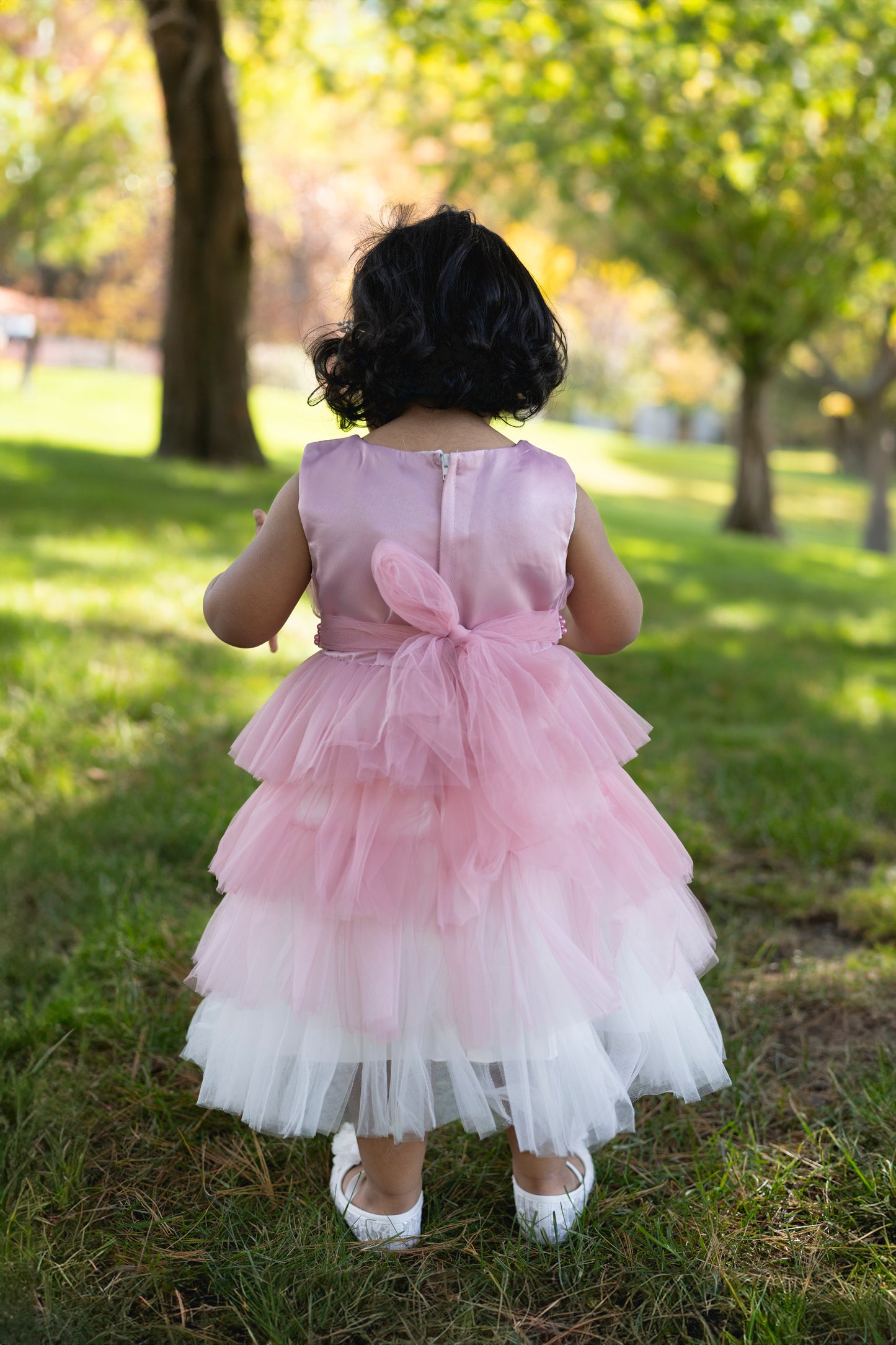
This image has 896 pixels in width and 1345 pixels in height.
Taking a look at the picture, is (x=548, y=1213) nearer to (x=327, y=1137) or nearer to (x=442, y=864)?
(x=327, y=1137)

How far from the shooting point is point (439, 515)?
168 centimetres

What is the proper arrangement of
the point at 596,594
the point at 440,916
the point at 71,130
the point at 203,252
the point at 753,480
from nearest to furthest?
the point at 440,916 < the point at 596,594 < the point at 203,252 < the point at 753,480 < the point at 71,130

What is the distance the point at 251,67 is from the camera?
11273 mm

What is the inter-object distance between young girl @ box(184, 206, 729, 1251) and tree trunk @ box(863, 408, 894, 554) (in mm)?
19243

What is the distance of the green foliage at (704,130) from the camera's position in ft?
29.3

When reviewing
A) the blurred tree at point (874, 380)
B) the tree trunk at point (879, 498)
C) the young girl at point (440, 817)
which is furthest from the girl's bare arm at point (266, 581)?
the tree trunk at point (879, 498)

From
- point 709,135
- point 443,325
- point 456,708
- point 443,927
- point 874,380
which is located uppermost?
point 709,135

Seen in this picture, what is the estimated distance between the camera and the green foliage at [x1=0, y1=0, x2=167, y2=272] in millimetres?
15477

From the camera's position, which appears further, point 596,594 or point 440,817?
point 596,594

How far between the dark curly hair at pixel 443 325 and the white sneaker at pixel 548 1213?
1.21m

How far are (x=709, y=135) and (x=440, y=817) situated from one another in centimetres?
1131

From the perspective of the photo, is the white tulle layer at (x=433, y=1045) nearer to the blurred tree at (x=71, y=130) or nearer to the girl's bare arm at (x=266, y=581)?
the girl's bare arm at (x=266, y=581)

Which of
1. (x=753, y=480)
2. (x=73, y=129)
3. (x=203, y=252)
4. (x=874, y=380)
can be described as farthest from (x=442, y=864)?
(x=73, y=129)

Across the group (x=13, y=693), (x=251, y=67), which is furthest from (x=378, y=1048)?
(x=251, y=67)
